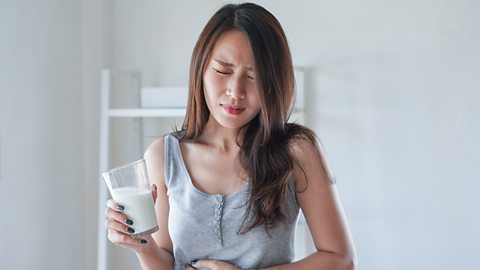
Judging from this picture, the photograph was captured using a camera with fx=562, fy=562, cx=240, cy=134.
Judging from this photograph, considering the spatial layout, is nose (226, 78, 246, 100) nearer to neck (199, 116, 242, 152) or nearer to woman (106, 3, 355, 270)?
woman (106, 3, 355, 270)

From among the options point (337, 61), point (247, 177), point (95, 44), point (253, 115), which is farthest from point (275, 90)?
point (95, 44)

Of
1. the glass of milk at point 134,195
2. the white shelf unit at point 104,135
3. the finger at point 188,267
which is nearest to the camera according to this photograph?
the glass of milk at point 134,195

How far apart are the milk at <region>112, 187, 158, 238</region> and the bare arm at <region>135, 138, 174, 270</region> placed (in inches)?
4.2

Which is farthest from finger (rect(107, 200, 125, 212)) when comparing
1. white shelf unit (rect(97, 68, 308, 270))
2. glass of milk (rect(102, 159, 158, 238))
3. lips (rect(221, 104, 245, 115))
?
white shelf unit (rect(97, 68, 308, 270))

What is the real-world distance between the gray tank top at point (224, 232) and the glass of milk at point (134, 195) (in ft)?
0.37

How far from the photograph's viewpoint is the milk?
919mm

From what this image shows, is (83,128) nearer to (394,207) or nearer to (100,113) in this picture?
(100,113)

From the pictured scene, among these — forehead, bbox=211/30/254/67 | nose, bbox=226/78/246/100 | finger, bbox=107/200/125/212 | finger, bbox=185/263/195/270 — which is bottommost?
finger, bbox=185/263/195/270

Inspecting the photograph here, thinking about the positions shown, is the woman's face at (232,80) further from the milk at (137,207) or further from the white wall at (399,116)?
the white wall at (399,116)

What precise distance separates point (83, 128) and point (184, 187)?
3.13 ft

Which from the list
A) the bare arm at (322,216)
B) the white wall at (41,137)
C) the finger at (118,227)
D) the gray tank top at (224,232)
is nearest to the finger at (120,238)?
the finger at (118,227)

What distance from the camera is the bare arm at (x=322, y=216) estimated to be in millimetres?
995

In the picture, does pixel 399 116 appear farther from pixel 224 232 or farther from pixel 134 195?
Answer: pixel 134 195

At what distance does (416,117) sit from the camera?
5.43 ft
